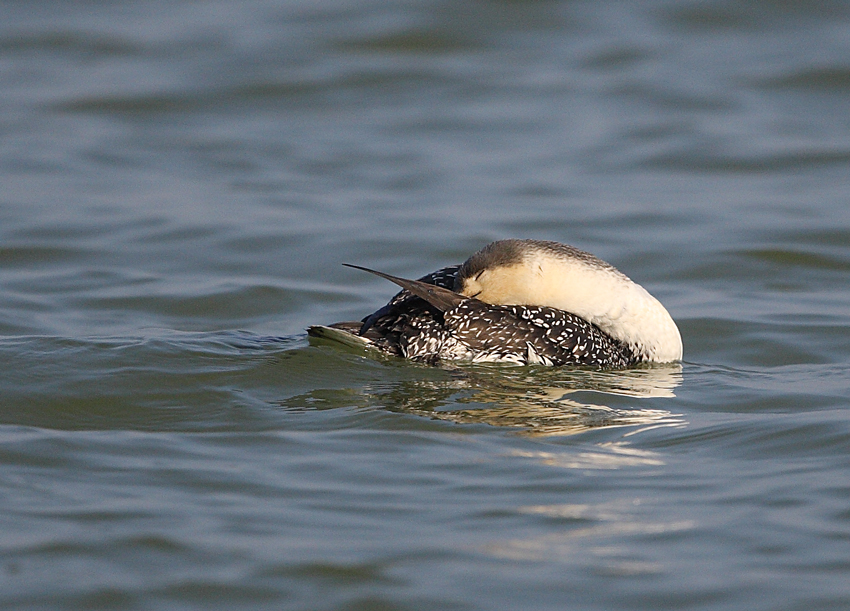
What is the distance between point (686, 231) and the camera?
31.7 ft

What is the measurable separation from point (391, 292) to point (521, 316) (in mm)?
2568

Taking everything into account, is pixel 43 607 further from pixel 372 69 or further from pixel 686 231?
pixel 372 69

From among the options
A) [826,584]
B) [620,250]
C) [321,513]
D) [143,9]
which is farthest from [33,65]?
[826,584]

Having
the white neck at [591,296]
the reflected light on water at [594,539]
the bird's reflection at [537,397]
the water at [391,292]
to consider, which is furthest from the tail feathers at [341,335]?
the reflected light on water at [594,539]

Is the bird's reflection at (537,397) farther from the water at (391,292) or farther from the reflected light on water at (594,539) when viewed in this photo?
the reflected light on water at (594,539)

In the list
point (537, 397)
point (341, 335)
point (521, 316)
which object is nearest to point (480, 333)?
point (521, 316)

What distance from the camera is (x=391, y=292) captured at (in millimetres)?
8609

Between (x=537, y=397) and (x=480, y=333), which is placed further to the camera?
(x=480, y=333)

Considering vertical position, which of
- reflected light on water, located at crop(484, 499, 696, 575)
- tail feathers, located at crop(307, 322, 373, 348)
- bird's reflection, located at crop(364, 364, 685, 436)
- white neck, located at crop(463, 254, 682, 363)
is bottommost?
reflected light on water, located at crop(484, 499, 696, 575)

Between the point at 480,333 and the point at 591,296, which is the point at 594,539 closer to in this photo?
the point at 480,333

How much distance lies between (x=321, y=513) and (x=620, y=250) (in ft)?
17.8

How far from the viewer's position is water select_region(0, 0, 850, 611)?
3.93m

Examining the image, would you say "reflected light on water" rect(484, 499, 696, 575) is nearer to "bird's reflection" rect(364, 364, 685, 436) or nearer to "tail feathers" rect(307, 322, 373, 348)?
"bird's reflection" rect(364, 364, 685, 436)

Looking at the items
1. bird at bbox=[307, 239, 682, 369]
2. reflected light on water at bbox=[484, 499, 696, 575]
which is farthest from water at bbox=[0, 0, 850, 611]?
bird at bbox=[307, 239, 682, 369]
